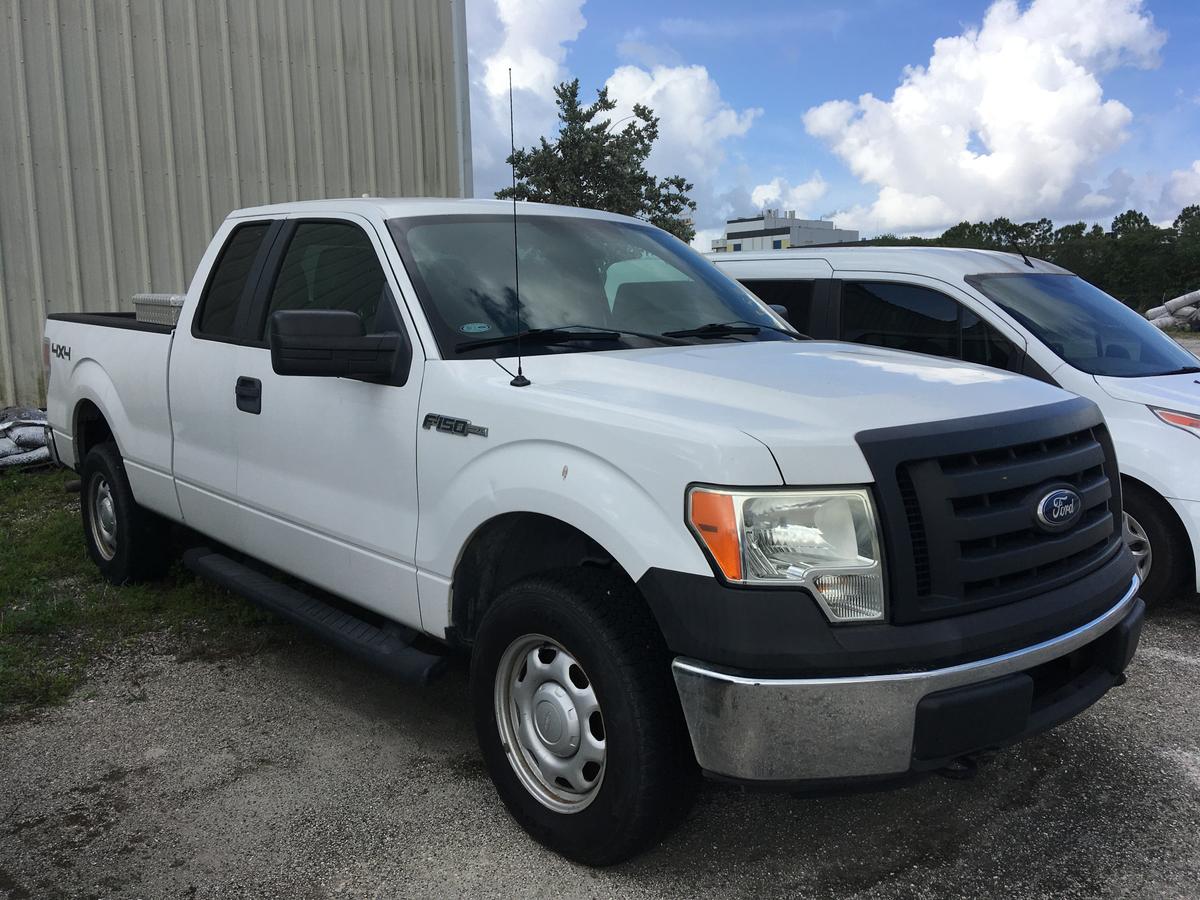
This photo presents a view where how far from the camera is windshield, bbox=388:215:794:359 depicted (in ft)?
11.2

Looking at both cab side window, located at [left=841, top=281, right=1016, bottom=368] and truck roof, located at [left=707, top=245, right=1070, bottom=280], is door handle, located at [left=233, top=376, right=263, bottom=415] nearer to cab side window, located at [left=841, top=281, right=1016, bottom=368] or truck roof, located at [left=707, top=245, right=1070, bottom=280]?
cab side window, located at [left=841, top=281, right=1016, bottom=368]

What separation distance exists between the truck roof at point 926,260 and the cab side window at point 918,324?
0.36 ft

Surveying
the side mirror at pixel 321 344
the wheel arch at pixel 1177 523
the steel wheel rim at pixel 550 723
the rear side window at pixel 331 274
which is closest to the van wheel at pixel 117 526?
the rear side window at pixel 331 274

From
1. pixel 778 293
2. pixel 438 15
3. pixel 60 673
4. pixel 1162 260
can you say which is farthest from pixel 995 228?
pixel 60 673

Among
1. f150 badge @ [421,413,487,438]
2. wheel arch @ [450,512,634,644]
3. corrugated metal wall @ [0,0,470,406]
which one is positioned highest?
corrugated metal wall @ [0,0,470,406]

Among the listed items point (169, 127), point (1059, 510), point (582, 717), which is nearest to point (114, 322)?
point (582, 717)

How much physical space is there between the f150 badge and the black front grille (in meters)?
1.17

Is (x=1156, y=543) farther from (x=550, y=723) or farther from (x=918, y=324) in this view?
(x=550, y=723)

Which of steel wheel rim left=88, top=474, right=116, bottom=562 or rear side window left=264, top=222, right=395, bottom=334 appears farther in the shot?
steel wheel rim left=88, top=474, right=116, bottom=562

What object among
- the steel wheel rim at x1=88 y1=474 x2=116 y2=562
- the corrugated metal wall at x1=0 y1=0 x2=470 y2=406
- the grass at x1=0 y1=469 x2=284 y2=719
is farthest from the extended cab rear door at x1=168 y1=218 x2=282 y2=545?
the corrugated metal wall at x1=0 y1=0 x2=470 y2=406

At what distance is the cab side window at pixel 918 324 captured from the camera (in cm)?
562

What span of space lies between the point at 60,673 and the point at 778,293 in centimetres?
469

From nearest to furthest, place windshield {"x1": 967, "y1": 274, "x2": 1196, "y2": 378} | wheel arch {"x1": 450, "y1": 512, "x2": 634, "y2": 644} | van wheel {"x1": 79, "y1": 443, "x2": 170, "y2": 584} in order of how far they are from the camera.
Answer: wheel arch {"x1": 450, "y1": 512, "x2": 634, "y2": 644} < van wheel {"x1": 79, "y1": 443, "x2": 170, "y2": 584} < windshield {"x1": 967, "y1": 274, "x2": 1196, "y2": 378}

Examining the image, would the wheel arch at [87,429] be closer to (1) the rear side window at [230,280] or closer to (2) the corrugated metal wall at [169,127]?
(1) the rear side window at [230,280]
